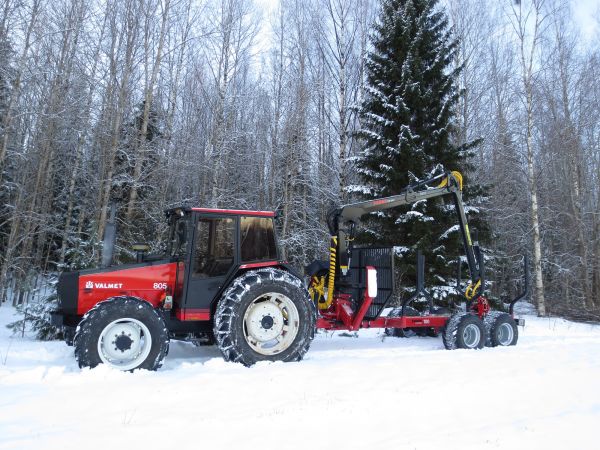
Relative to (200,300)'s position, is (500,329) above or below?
below

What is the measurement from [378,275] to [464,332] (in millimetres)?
1788

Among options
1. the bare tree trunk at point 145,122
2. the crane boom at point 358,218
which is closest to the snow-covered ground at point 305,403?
the crane boom at point 358,218

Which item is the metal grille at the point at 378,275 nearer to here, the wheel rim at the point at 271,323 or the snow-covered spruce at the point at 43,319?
the wheel rim at the point at 271,323

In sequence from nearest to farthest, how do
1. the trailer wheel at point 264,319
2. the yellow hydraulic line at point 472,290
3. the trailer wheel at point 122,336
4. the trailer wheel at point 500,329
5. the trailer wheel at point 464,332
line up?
the trailer wheel at point 122,336
the trailer wheel at point 264,319
the trailer wheel at point 464,332
the trailer wheel at point 500,329
the yellow hydraulic line at point 472,290

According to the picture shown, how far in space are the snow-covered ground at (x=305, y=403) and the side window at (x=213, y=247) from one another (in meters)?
1.23

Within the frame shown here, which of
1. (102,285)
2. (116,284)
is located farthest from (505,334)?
(102,285)

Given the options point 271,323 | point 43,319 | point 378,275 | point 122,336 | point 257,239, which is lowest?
point 43,319

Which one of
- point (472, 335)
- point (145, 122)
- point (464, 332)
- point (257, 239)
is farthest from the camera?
point (145, 122)

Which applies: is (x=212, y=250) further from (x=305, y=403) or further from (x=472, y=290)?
(x=472, y=290)

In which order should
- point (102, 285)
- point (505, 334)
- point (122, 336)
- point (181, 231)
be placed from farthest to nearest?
point (505, 334) < point (181, 231) < point (102, 285) < point (122, 336)

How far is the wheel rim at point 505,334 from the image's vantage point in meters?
8.91

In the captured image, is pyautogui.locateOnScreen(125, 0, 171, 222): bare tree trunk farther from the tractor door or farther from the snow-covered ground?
the tractor door

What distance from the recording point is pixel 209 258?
6707 millimetres

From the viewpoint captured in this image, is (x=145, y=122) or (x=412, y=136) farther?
(x=145, y=122)
